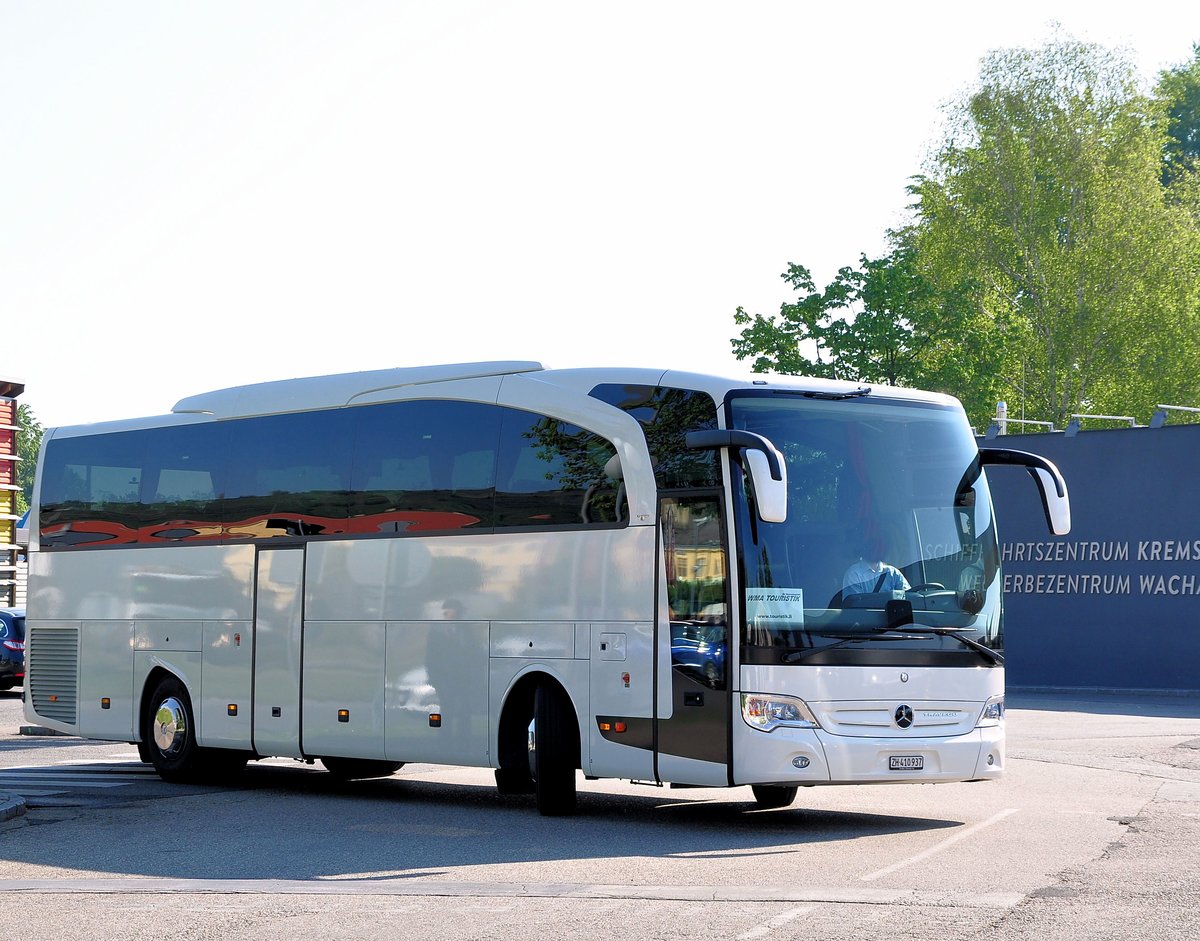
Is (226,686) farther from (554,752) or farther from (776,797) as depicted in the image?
(776,797)

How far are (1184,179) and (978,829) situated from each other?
179ft

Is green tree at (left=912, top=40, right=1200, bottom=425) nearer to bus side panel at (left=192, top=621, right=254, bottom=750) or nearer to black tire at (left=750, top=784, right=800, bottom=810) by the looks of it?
bus side panel at (left=192, top=621, right=254, bottom=750)

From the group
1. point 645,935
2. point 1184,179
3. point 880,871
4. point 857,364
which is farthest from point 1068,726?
point 1184,179

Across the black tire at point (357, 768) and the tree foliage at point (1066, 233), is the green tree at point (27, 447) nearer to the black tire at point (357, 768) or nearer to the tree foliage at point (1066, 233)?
the tree foliage at point (1066, 233)

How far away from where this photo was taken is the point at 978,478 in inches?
532

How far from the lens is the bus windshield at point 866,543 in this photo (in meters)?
12.5

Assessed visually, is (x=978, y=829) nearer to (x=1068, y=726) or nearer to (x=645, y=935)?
(x=645, y=935)

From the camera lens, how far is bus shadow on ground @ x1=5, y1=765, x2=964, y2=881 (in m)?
11.3

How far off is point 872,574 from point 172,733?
26.4ft

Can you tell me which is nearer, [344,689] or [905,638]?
[905,638]

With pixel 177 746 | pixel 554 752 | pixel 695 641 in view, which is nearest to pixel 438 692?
pixel 554 752

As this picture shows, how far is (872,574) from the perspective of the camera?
1268cm

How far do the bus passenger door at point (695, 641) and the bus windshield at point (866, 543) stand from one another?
23 centimetres

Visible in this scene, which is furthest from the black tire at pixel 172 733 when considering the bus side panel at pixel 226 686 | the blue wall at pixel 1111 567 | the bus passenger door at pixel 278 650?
the blue wall at pixel 1111 567
